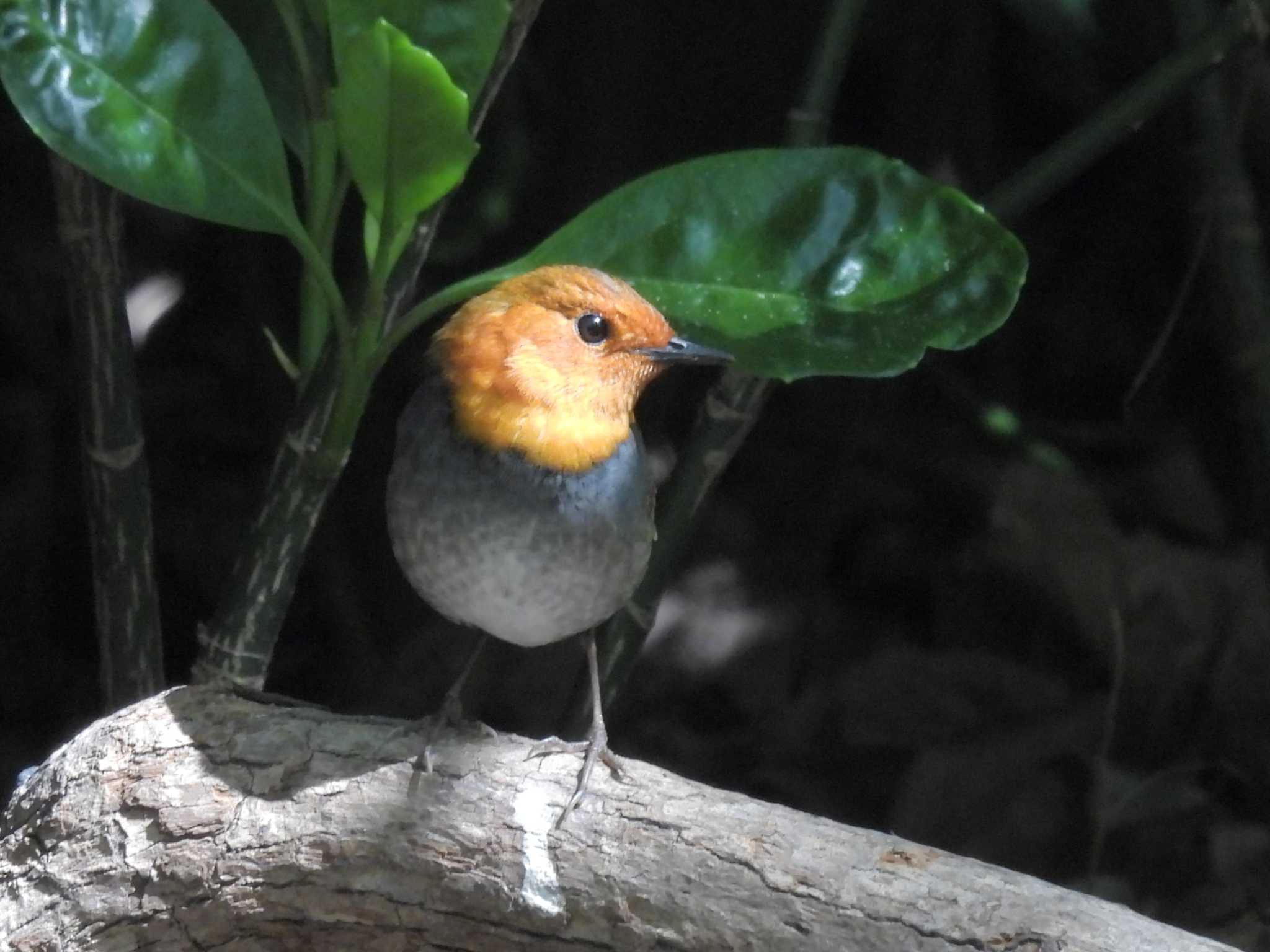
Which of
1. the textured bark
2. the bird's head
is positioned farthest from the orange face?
the textured bark

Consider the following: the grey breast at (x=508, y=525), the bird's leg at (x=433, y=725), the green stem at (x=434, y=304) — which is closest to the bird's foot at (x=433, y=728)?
the bird's leg at (x=433, y=725)

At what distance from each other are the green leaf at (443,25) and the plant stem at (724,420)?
0.57 metres

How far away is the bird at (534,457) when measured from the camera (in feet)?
6.41

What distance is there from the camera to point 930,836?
297cm

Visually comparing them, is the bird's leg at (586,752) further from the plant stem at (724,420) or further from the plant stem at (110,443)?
the plant stem at (110,443)

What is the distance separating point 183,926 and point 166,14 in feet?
3.56

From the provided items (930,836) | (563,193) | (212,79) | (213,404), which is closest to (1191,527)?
(930,836)

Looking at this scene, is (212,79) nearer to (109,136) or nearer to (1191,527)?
(109,136)

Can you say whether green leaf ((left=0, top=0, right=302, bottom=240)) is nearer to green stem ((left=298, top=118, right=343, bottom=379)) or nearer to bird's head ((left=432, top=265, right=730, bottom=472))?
green stem ((left=298, top=118, right=343, bottom=379))

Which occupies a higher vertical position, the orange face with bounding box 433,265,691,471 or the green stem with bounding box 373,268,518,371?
the green stem with bounding box 373,268,518,371

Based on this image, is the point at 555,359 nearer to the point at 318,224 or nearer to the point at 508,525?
the point at 508,525

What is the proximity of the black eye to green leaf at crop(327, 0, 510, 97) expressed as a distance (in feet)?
1.14

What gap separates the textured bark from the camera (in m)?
1.62

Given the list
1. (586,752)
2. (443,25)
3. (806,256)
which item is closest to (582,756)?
(586,752)
